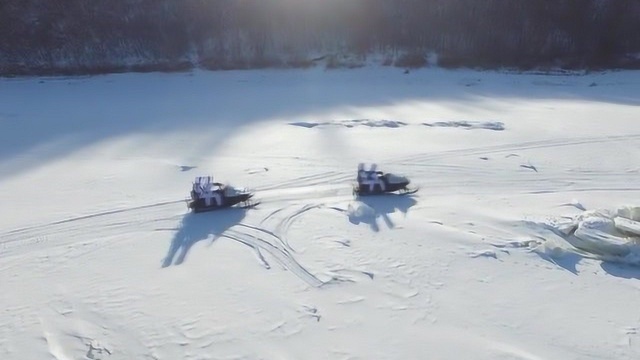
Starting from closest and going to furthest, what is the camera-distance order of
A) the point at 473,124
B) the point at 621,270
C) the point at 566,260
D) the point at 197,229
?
the point at 621,270
the point at 566,260
the point at 197,229
the point at 473,124

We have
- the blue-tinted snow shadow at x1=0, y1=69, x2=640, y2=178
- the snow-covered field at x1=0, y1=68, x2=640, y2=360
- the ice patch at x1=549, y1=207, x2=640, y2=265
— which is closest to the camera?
the snow-covered field at x1=0, y1=68, x2=640, y2=360

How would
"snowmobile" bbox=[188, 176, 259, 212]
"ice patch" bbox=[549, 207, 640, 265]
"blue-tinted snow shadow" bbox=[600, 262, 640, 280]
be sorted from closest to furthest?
"blue-tinted snow shadow" bbox=[600, 262, 640, 280] < "ice patch" bbox=[549, 207, 640, 265] < "snowmobile" bbox=[188, 176, 259, 212]

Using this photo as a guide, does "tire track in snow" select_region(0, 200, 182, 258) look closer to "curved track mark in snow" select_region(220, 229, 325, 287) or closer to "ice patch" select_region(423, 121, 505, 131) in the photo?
"curved track mark in snow" select_region(220, 229, 325, 287)

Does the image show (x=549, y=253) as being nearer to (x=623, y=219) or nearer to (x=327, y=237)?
(x=623, y=219)

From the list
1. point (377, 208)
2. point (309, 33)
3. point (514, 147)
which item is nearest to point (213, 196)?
point (377, 208)

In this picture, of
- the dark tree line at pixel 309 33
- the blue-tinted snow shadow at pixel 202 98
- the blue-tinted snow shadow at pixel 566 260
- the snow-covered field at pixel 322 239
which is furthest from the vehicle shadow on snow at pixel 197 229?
the dark tree line at pixel 309 33

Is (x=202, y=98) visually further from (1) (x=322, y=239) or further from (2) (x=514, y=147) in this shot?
(1) (x=322, y=239)

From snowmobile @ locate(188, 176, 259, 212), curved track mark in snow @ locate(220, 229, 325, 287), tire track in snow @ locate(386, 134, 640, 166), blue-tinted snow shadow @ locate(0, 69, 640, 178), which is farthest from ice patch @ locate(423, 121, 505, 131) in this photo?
curved track mark in snow @ locate(220, 229, 325, 287)

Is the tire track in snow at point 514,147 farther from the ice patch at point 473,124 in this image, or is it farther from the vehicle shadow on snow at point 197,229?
the vehicle shadow on snow at point 197,229
